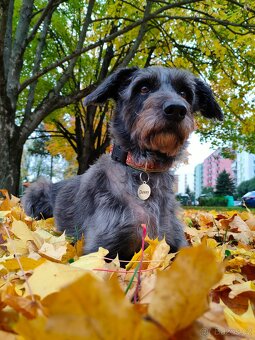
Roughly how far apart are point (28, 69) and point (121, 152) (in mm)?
16044

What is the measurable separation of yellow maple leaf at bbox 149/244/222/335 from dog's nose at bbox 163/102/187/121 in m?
2.15

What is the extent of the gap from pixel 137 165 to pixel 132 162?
43mm

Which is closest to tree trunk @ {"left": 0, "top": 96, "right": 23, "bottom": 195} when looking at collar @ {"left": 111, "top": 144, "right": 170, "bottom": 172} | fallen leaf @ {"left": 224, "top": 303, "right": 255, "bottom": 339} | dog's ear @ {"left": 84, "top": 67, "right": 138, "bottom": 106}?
dog's ear @ {"left": 84, "top": 67, "right": 138, "bottom": 106}

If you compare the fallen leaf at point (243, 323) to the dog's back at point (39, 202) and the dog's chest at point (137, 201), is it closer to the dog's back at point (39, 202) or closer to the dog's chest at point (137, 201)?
the dog's chest at point (137, 201)

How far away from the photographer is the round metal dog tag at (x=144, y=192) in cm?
269

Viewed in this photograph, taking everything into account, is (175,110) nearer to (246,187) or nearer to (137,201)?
(137,201)

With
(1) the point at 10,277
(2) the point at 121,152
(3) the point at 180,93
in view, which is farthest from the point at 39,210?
(1) the point at 10,277

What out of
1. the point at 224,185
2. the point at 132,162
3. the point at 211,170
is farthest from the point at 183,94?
the point at 211,170

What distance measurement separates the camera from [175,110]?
2.72 meters

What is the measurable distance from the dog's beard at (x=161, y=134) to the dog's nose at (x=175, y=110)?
0.15 ft

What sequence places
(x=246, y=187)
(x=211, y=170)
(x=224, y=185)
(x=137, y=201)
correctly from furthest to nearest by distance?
1. (x=211, y=170)
2. (x=246, y=187)
3. (x=224, y=185)
4. (x=137, y=201)

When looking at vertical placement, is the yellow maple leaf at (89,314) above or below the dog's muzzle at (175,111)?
below

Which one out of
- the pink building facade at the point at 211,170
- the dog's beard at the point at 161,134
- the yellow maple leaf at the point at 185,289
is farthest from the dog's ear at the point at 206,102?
the pink building facade at the point at 211,170

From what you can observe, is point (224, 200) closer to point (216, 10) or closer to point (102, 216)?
point (216, 10)
